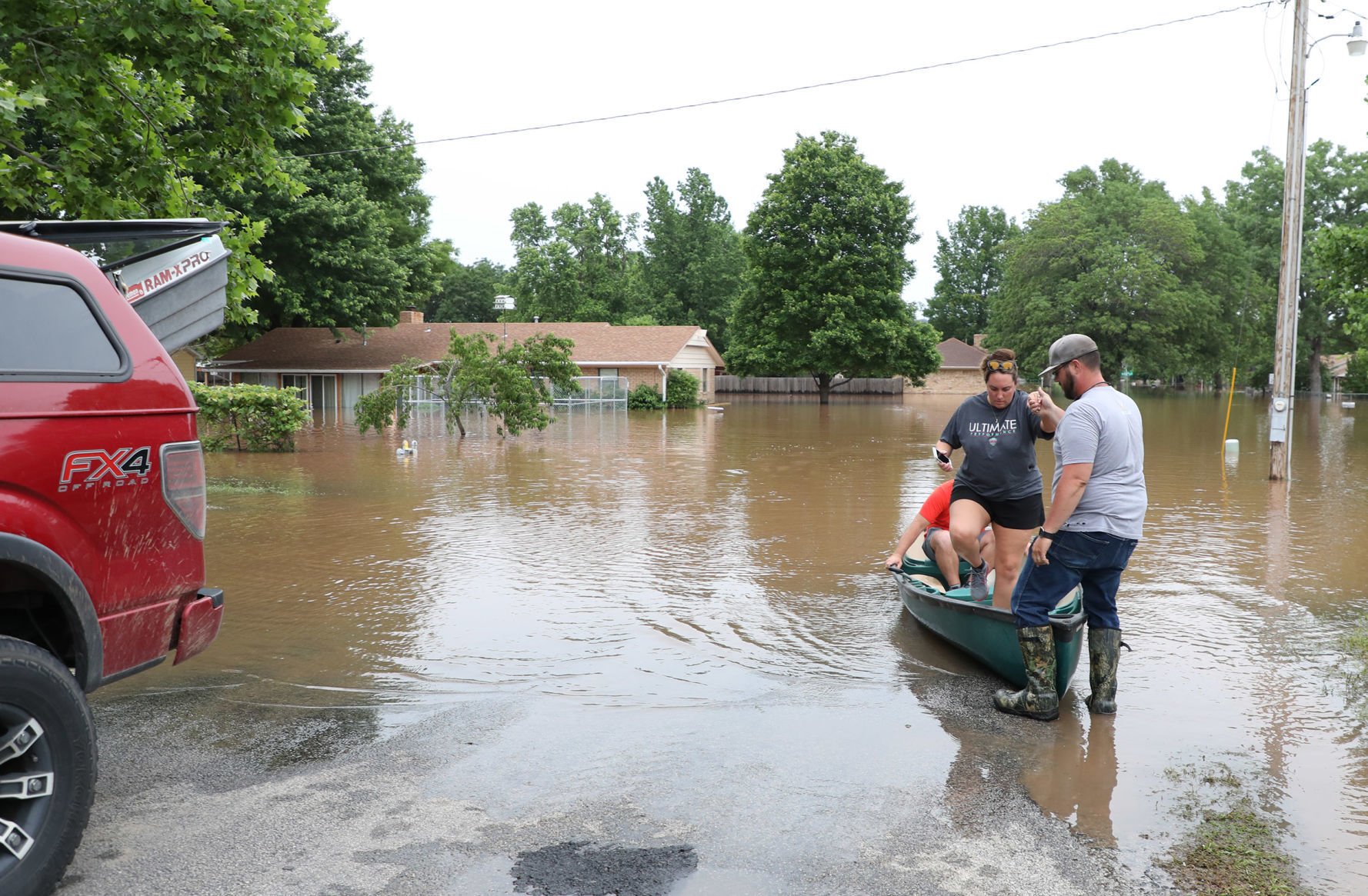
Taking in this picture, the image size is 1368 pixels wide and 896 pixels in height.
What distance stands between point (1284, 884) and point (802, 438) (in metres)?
25.9

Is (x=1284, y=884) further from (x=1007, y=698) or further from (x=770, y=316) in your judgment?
(x=770, y=316)

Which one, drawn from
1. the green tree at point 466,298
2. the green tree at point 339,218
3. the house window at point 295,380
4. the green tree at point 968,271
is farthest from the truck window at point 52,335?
the green tree at point 968,271

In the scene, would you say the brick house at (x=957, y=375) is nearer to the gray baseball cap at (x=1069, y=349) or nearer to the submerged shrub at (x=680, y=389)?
the submerged shrub at (x=680, y=389)

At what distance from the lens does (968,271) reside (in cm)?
9988

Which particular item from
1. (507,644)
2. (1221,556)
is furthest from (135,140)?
(1221,556)

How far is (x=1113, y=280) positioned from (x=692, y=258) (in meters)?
30.5

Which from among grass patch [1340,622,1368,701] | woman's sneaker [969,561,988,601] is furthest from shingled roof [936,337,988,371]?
woman's sneaker [969,561,988,601]

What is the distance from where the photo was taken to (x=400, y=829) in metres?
4.30

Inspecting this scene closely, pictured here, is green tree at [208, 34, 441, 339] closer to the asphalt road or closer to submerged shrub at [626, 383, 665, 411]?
submerged shrub at [626, 383, 665, 411]

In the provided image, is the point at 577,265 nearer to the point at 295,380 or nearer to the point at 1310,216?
the point at 295,380

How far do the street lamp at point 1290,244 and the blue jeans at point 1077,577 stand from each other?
46.4 feet

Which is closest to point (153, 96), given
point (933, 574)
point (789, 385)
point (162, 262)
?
point (162, 262)

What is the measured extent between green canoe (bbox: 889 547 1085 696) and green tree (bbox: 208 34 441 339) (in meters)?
33.9

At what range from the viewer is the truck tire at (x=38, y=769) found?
3.42 meters
